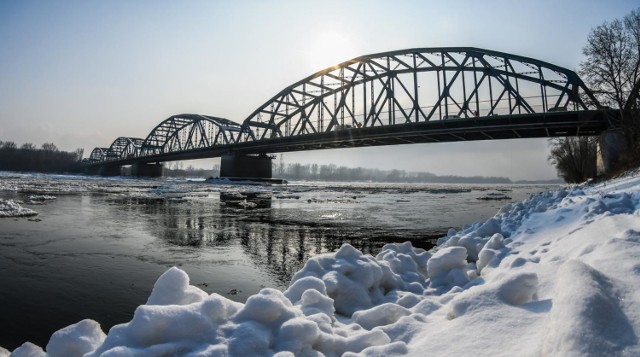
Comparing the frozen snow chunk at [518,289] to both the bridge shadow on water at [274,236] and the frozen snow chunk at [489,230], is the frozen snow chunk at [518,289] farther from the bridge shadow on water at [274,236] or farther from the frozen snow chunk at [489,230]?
the frozen snow chunk at [489,230]

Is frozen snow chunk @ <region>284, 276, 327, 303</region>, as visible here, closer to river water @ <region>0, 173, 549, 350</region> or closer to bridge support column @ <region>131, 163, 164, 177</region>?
river water @ <region>0, 173, 549, 350</region>

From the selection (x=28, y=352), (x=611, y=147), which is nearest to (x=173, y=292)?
(x=28, y=352)

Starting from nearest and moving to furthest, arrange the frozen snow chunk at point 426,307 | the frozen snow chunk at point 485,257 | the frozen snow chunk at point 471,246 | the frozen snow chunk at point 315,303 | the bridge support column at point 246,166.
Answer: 1. the frozen snow chunk at point 315,303
2. the frozen snow chunk at point 426,307
3. the frozen snow chunk at point 485,257
4. the frozen snow chunk at point 471,246
5. the bridge support column at point 246,166

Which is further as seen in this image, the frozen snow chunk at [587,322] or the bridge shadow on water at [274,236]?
the bridge shadow on water at [274,236]

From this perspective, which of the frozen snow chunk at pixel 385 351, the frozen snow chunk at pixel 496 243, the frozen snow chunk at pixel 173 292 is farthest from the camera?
the frozen snow chunk at pixel 496 243

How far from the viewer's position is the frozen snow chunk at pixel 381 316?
133 inches

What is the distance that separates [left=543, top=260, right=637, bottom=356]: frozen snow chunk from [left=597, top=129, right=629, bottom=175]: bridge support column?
2981cm

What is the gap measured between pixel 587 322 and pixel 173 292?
8.85 ft

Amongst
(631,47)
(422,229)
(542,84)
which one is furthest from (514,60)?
(422,229)

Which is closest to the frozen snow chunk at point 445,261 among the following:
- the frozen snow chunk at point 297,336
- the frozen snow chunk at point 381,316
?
the frozen snow chunk at point 381,316

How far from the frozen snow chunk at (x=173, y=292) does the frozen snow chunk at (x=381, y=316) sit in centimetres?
148

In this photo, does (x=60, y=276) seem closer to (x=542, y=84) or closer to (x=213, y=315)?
(x=213, y=315)

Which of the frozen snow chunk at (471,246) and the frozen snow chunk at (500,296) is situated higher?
the frozen snow chunk at (500,296)

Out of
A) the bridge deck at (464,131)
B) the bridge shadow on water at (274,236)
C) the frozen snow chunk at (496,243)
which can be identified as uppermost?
the bridge deck at (464,131)
